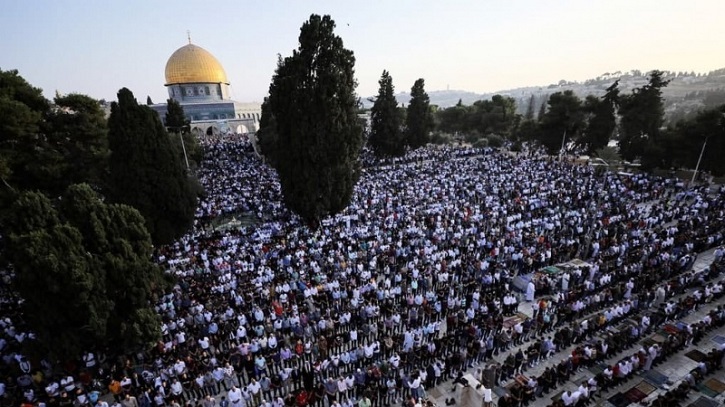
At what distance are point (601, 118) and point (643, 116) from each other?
362 cm

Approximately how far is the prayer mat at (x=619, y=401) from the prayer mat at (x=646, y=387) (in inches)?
24.5

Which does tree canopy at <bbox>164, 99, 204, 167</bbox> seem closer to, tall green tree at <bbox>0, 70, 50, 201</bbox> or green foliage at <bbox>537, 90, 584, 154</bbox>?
tall green tree at <bbox>0, 70, 50, 201</bbox>

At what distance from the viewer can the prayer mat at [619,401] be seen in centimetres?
900

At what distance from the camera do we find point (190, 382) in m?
9.51

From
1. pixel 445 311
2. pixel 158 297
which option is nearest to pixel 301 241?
pixel 158 297

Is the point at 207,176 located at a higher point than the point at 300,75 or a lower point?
lower

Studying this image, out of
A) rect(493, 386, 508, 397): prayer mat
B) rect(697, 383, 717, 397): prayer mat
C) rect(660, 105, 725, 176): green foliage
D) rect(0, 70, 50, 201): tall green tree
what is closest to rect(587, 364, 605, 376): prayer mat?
rect(697, 383, 717, 397): prayer mat

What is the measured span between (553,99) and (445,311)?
31.8 meters

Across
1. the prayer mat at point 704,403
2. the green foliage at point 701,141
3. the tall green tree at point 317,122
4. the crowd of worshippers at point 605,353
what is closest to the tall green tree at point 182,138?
the tall green tree at point 317,122

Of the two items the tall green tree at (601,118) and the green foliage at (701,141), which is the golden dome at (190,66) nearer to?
the tall green tree at (601,118)

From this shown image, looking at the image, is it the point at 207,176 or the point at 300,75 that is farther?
the point at 207,176

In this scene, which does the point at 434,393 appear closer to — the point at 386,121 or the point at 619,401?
the point at 619,401

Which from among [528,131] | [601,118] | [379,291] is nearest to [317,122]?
[379,291]

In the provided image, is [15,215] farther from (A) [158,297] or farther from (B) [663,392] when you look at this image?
(B) [663,392]
